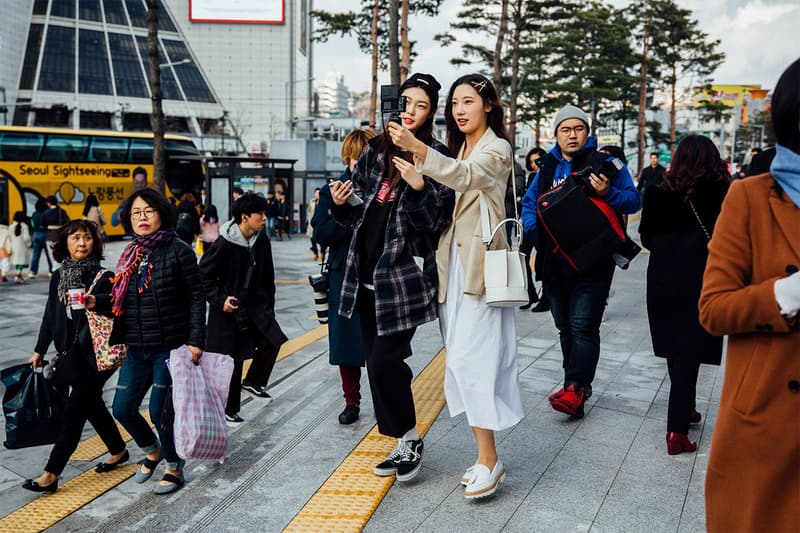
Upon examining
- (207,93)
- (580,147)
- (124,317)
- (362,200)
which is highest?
(207,93)

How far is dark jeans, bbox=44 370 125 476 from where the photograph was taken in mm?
3688

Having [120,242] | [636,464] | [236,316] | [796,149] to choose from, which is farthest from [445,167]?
[120,242]

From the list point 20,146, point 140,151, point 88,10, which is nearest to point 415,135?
point 20,146

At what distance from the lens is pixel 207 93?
7406 cm

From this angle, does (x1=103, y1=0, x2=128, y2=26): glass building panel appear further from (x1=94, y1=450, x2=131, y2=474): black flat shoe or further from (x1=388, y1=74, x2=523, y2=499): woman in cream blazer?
(x1=388, y1=74, x2=523, y2=499): woman in cream blazer

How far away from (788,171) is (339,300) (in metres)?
3.03

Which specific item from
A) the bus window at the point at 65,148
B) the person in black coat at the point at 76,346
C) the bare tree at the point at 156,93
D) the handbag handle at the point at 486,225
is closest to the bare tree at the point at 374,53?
the bus window at the point at 65,148

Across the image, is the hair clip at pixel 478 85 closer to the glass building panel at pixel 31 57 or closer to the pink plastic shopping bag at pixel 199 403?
the pink plastic shopping bag at pixel 199 403

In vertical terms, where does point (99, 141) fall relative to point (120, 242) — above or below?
above

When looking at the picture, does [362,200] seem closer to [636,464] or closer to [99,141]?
[636,464]

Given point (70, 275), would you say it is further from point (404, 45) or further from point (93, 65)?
point (93, 65)

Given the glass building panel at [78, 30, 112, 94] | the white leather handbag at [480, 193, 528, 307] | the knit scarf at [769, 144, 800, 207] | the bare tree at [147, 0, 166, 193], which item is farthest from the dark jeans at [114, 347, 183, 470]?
the glass building panel at [78, 30, 112, 94]

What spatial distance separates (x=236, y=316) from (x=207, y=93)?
243 feet

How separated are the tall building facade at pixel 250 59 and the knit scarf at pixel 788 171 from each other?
82849 millimetres
